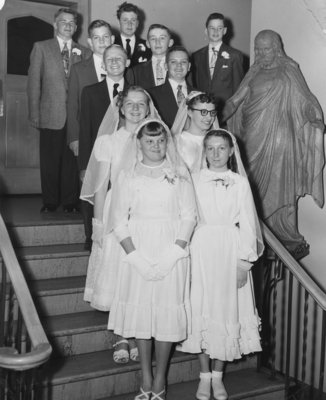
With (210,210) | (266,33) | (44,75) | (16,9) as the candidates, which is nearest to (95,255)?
(210,210)

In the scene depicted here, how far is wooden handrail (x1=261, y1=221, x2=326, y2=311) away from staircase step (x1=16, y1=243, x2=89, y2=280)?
4.35 ft

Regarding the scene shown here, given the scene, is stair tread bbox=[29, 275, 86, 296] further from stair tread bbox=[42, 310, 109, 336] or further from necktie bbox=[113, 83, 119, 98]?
necktie bbox=[113, 83, 119, 98]

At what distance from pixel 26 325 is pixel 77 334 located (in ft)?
2.91

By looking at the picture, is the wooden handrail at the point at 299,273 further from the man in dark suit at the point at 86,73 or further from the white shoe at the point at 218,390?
the man in dark suit at the point at 86,73

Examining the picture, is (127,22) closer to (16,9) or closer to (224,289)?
(16,9)

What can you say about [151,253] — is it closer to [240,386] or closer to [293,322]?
[240,386]

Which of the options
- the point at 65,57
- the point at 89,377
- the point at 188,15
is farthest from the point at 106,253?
the point at 188,15

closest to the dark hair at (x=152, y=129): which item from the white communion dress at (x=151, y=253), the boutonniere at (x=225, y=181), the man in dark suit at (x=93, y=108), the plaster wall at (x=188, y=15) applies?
the white communion dress at (x=151, y=253)

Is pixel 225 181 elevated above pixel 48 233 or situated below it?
above

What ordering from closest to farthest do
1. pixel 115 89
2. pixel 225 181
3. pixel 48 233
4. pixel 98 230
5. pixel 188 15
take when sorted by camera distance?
pixel 225 181
pixel 98 230
pixel 115 89
pixel 48 233
pixel 188 15

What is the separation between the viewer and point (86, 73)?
4535 mm

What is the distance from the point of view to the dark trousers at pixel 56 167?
496 cm

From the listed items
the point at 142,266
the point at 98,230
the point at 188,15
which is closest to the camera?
the point at 142,266

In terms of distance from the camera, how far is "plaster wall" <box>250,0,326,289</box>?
4848mm
